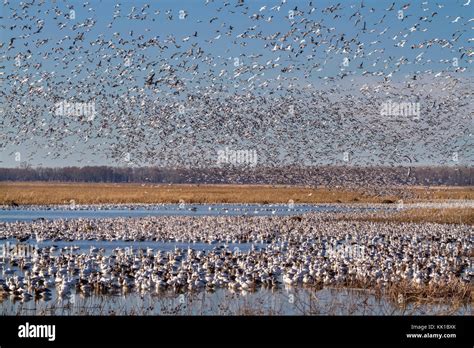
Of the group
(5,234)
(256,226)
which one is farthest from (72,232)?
(256,226)

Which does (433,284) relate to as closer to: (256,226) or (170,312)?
(170,312)

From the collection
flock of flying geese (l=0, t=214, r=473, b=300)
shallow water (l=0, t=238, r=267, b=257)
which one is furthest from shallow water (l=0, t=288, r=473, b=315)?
shallow water (l=0, t=238, r=267, b=257)

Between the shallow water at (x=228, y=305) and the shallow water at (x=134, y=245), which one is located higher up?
the shallow water at (x=134, y=245)

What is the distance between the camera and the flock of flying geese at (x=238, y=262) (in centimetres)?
1770

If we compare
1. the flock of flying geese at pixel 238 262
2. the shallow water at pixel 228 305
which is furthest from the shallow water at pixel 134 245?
the shallow water at pixel 228 305

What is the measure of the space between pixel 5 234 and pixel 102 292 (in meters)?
14.7

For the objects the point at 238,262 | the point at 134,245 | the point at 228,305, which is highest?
the point at 134,245

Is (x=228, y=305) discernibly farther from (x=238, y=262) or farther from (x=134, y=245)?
(x=134, y=245)

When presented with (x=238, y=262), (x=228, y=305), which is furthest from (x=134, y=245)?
(x=228, y=305)

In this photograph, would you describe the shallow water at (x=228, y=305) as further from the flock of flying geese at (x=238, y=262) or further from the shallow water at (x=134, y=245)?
the shallow water at (x=134, y=245)

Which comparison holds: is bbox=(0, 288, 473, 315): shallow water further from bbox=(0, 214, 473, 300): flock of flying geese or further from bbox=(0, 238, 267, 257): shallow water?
bbox=(0, 238, 267, 257): shallow water

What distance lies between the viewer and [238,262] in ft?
70.5
